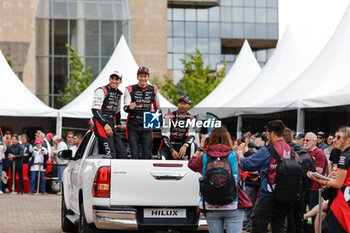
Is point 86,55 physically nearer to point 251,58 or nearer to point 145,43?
point 145,43

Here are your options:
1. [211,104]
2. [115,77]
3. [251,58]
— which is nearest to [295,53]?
[211,104]

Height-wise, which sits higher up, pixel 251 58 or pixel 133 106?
pixel 251 58

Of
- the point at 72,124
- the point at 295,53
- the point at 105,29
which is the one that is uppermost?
the point at 105,29

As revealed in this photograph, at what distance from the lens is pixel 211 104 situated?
1123 inches

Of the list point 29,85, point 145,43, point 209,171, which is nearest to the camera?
point 209,171

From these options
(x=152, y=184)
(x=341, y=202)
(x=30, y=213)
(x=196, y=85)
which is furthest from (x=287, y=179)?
(x=196, y=85)

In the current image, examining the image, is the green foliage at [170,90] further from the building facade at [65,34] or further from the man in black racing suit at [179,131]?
the man in black racing suit at [179,131]

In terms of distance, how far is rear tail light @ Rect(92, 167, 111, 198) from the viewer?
28.8ft

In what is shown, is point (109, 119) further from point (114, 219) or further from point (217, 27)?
point (217, 27)

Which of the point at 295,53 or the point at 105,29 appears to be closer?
the point at 295,53

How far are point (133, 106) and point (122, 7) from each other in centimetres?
4277

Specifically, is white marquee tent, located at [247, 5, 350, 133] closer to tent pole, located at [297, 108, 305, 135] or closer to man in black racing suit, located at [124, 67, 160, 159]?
tent pole, located at [297, 108, 305, 135]

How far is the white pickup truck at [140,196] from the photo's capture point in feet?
28.9

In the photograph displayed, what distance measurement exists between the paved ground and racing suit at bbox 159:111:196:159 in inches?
125
